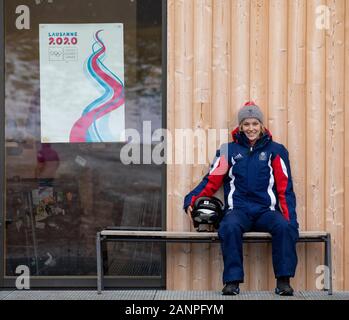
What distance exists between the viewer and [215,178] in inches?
236

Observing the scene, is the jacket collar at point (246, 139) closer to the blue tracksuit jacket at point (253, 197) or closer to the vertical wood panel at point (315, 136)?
the blue tracksuit jacket at point (253, 197)

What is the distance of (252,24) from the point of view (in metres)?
6.09

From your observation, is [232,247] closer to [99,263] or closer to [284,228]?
[284,228]

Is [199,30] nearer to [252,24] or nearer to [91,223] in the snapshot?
[252,24]

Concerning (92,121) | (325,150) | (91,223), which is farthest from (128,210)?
(325,150)

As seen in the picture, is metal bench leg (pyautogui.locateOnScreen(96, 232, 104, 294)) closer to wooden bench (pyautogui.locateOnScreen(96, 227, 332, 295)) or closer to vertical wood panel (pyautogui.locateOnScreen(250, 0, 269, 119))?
wooden bench (pyautogui.locateOnScreen(96, 227, 332, 295))

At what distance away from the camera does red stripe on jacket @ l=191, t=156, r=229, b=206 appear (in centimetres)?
599

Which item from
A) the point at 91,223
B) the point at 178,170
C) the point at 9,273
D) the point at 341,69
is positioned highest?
the point at 341,69

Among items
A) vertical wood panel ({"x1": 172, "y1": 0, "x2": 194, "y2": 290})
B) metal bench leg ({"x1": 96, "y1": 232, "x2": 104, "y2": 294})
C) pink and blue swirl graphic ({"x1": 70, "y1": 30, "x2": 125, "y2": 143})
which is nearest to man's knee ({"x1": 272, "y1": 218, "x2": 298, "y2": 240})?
vertical wood panel ({"x1": 172, "y1": 0, "x2": 194, "y2": 290})

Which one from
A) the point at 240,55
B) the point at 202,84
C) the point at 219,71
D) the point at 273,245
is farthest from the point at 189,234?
the point at 240,55

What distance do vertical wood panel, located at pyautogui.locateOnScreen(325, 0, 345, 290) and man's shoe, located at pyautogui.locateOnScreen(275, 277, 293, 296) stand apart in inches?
19.6

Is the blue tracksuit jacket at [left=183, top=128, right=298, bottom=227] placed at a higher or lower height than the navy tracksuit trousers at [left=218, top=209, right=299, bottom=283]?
higher

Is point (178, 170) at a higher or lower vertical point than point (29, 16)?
lower

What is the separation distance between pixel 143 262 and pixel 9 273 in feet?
3.53
